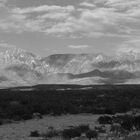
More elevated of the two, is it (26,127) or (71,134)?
(71,134)

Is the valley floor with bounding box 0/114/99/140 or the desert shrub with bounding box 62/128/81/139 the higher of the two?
the desert shrub with bounding box 62/128/81/139

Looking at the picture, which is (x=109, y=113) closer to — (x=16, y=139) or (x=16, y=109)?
(x=16, y=109)

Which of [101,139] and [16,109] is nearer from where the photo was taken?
[101,139]

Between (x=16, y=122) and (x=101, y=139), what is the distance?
51.6ft

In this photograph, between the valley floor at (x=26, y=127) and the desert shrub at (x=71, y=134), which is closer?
the desert shrub at (x=71, y=134)

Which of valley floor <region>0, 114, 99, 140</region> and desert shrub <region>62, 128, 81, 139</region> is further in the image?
valley floor <region>0, 114, 99, 140</region>

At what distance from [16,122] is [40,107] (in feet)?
32.3

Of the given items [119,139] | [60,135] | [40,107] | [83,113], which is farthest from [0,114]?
[119,139]

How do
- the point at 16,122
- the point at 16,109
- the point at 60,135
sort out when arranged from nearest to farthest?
the point at 60,135
the point at 16,122
the point at 16,109

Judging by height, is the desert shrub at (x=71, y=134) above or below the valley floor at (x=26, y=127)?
above

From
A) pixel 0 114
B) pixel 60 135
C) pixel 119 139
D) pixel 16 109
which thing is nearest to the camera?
pixel 119 139

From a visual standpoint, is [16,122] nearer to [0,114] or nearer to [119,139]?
[0,114]

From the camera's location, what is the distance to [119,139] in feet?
60.0

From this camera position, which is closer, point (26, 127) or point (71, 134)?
point (71, 134)
